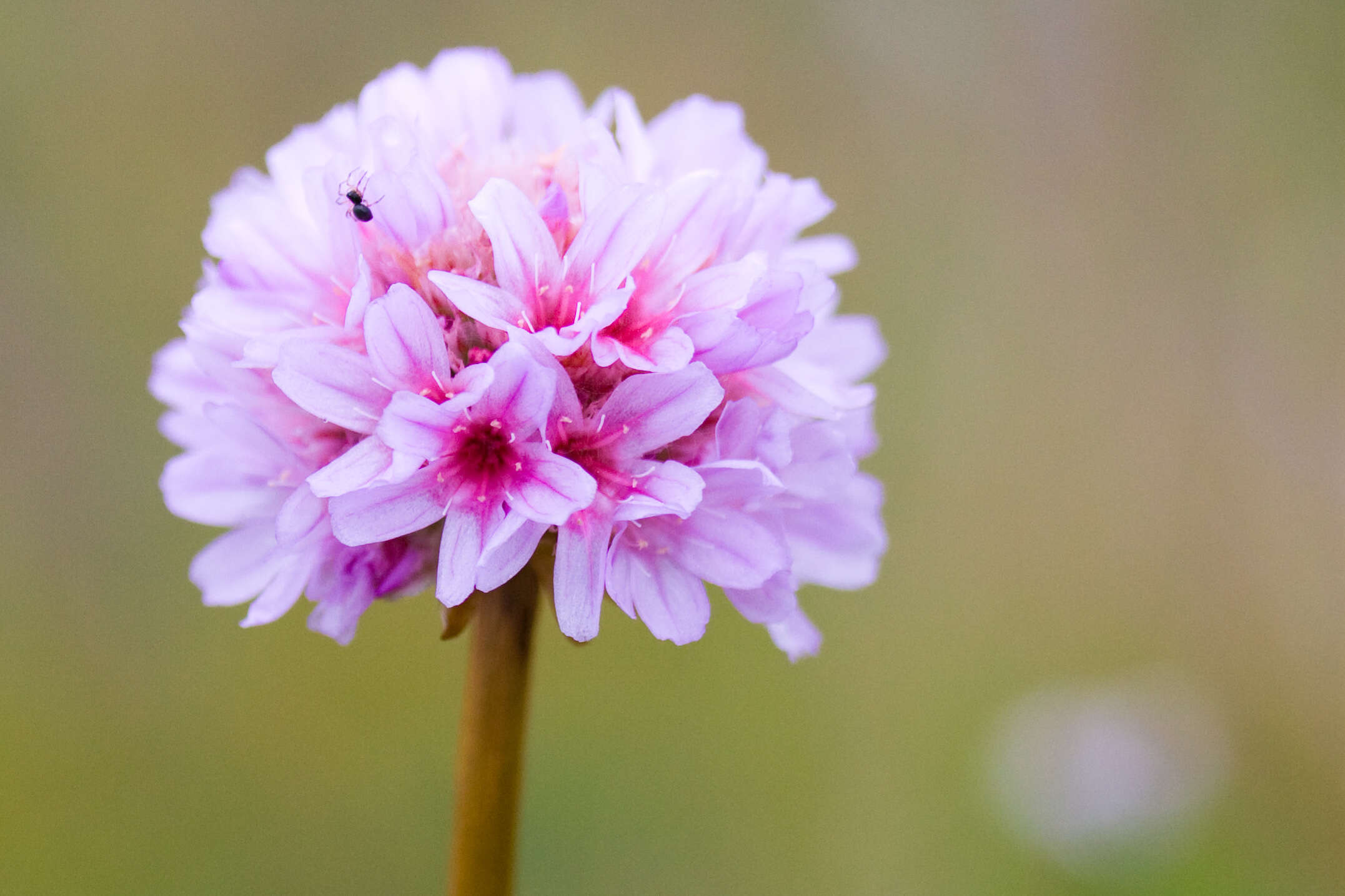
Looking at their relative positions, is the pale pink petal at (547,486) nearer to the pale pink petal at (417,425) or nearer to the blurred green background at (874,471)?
the pale pink petal at (417,425)

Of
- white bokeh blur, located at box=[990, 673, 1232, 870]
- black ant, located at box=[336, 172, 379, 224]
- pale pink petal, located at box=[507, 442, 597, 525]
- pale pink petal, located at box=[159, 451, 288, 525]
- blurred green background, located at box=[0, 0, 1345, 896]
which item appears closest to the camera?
pale pink petal, located at box=[507, 442, 597, 525]

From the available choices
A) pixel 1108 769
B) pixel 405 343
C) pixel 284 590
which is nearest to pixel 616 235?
pixel 405 343

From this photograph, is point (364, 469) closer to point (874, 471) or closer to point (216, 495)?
point (216, 495)

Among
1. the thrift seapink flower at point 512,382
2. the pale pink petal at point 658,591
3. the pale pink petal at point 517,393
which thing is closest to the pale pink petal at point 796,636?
the thrift seapink flower at point 512,382

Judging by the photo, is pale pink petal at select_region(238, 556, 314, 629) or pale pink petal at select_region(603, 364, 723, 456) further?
pale pink petal at select_region(238, 556, 314, 629)

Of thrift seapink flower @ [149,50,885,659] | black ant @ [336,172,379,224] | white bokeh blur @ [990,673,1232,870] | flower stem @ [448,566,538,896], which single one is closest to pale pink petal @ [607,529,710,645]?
thrift seapink flower @ [149,50,885,659]

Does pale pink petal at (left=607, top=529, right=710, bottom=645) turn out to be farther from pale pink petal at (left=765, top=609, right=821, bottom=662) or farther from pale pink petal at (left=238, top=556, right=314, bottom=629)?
pale pink petal at (left=238, top=556, right=314, bottom=629)
